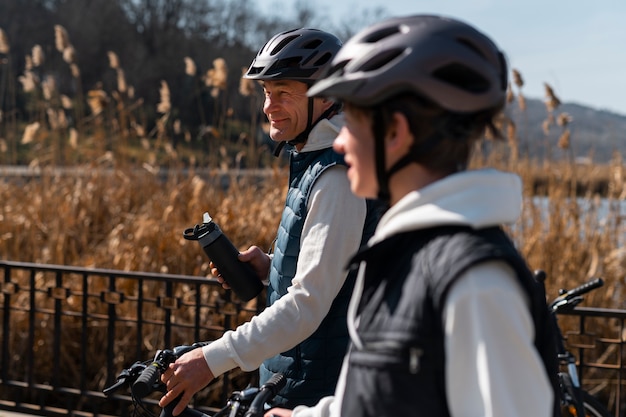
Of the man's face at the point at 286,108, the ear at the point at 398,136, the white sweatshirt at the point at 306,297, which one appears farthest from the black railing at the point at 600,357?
the ear at the point at 398,136

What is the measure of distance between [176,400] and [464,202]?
1125 millimetres

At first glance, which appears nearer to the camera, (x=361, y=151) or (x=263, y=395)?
(x=361, y=151)

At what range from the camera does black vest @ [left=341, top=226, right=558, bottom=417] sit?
1.35m

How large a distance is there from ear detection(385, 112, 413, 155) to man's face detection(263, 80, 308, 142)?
3.87ft

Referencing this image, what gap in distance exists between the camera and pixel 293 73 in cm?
274

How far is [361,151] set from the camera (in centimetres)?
158

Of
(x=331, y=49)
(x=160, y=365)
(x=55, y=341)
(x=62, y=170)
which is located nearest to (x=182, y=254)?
(x=55, y=341)

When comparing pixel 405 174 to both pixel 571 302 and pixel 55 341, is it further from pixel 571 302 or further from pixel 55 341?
pixel 55 341

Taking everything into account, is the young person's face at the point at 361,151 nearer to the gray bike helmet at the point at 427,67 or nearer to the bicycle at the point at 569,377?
the gray bike helmet at the point at 427,67

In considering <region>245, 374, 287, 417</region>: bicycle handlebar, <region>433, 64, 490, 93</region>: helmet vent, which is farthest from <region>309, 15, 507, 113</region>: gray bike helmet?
<region>245, 374, 287, 417</region>: bicycle handlebar

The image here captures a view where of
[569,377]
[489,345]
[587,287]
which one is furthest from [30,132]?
[489,345]

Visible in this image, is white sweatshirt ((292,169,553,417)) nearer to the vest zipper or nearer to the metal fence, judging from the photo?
the vest zipper

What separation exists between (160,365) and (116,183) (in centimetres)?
605

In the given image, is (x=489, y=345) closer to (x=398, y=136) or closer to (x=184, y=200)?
(x=398, y=136)
